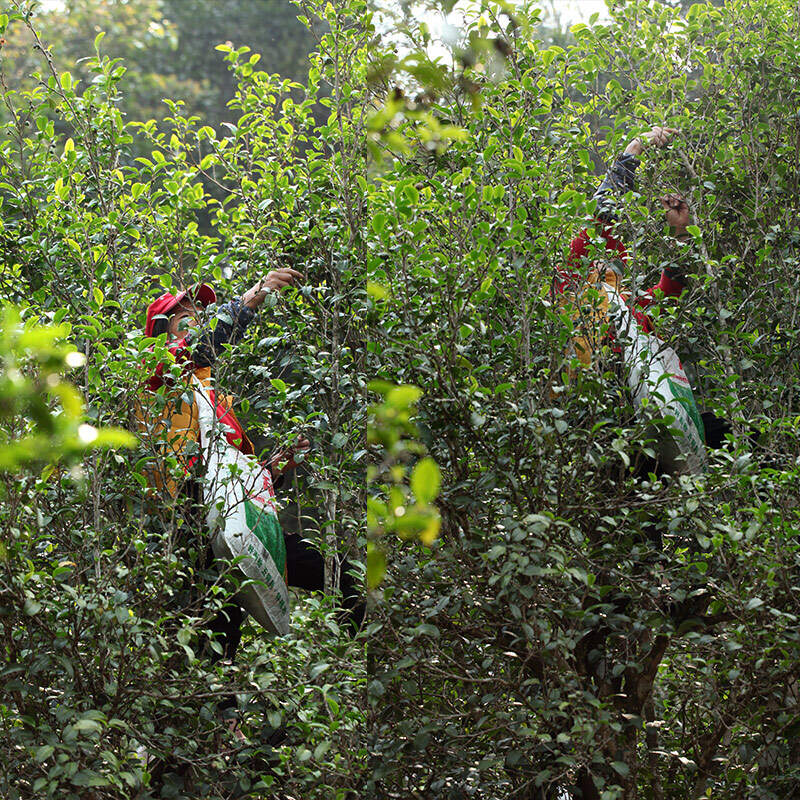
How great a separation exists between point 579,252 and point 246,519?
2.82ft

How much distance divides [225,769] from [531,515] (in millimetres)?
748

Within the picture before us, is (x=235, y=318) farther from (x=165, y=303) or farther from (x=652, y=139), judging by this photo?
(x=652, y=139)

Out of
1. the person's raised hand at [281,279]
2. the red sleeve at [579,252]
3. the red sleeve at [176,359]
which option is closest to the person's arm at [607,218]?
the red sleeve at [579,252]

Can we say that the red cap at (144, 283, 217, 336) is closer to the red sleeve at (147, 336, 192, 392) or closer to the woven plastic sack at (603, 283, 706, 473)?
the red sleeve at (147, 336, 192, 392)

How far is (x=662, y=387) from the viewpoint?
1.86m

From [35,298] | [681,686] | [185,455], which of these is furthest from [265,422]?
[681,686]

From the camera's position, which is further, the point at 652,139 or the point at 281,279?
the point at 281,279

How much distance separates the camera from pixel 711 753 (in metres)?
1.78

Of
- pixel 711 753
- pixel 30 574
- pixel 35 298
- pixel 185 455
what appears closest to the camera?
pixel 30 574

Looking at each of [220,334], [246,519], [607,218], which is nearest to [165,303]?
[220,334]

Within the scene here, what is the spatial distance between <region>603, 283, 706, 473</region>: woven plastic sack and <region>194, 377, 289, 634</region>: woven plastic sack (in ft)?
2.56

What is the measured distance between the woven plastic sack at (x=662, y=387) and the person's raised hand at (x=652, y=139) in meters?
0.33

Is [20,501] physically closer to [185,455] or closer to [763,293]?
[185,455]

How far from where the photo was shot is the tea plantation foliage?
1.72 metres
